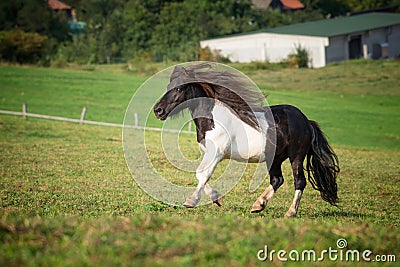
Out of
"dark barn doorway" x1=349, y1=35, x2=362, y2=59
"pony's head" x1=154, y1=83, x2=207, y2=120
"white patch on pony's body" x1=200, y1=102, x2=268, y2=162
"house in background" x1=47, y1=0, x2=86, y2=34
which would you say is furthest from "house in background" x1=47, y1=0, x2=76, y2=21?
"white patch on pony's body" x1=200, y1=102, x2=268, y2=162

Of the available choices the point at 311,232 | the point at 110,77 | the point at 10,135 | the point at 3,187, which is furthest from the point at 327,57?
the point at 311,232

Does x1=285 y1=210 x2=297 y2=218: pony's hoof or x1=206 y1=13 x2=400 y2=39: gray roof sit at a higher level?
x1=206 y1=13 x2=400 y2=39: gray roof

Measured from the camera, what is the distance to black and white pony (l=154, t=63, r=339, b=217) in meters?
10.7

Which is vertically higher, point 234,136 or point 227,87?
point 227,87

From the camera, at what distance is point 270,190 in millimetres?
11125

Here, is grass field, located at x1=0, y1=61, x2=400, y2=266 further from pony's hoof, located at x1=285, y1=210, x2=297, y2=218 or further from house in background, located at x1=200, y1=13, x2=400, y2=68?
house in background, located at x1=200, y1=13, x2=400, y2=68

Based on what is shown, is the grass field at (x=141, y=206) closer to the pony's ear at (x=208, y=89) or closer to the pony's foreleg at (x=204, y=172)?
the pony's foreleg at (x=204, y=172)

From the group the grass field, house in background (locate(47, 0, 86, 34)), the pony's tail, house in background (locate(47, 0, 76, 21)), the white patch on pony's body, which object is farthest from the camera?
house in background (locate(47, 0, 76, 21))

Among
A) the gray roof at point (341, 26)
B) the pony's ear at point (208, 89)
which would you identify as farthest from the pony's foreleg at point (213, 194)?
the gray roof at point (341, 26)

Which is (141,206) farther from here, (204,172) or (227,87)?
(227,87)

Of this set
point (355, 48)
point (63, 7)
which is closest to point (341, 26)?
point (355, 48)

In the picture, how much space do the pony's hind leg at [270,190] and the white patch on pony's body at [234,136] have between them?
0.58m

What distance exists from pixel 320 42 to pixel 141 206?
5620 cm

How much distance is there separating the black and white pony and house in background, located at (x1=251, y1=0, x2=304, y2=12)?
101633mm
